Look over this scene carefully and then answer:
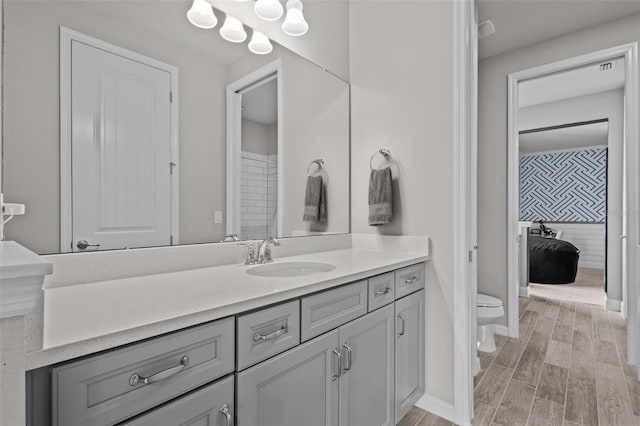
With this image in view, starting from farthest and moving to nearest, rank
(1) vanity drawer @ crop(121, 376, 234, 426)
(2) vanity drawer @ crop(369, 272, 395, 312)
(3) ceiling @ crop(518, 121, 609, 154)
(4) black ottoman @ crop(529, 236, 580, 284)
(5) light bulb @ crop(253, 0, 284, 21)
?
(3) ceiling @ crop(518, 121, 609, 154), (4) black ottoman @ crop(529, 236, 580, 284), (5) light bulb @ crop(253, 0, 284, 21), (2) vanity drawer @ crop(369, 272, 395, 312), (1) vanity drawer @ crop(121, 376, 234, 426)

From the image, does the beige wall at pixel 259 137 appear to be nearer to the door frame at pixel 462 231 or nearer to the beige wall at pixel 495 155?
the door frame at pixel 462 231

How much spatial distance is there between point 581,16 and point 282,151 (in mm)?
2476

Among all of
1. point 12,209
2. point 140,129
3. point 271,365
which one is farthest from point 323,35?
→ point 271,365

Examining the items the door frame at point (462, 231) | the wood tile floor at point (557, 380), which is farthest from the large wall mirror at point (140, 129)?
the wood tile floor at point (557, 380)

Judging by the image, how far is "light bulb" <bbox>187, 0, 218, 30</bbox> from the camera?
4.65 feet

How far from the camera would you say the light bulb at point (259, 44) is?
167cm

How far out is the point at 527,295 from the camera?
13.3ft

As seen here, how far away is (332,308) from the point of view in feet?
3.89

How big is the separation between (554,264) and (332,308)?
16.0ft

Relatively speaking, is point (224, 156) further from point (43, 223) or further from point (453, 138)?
point (453, 138)

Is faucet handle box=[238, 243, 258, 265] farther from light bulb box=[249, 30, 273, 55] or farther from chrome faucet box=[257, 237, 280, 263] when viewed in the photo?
light bulb box=[249, 30, 273, 55]

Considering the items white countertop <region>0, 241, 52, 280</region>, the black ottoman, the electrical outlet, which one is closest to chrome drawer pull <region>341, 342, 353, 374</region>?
white countertop <region>0, 241, 52, 280</region>

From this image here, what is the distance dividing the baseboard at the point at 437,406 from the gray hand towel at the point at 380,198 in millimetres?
1000

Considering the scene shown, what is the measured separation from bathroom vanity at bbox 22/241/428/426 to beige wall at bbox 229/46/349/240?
1.46 ft
